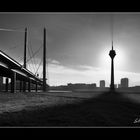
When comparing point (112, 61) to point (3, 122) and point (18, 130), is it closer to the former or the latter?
point (3, 122)

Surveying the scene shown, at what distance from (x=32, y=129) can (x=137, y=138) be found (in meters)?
1.67

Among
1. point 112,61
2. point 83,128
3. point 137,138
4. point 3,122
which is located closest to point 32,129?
point 83,128

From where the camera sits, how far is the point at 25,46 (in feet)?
167
